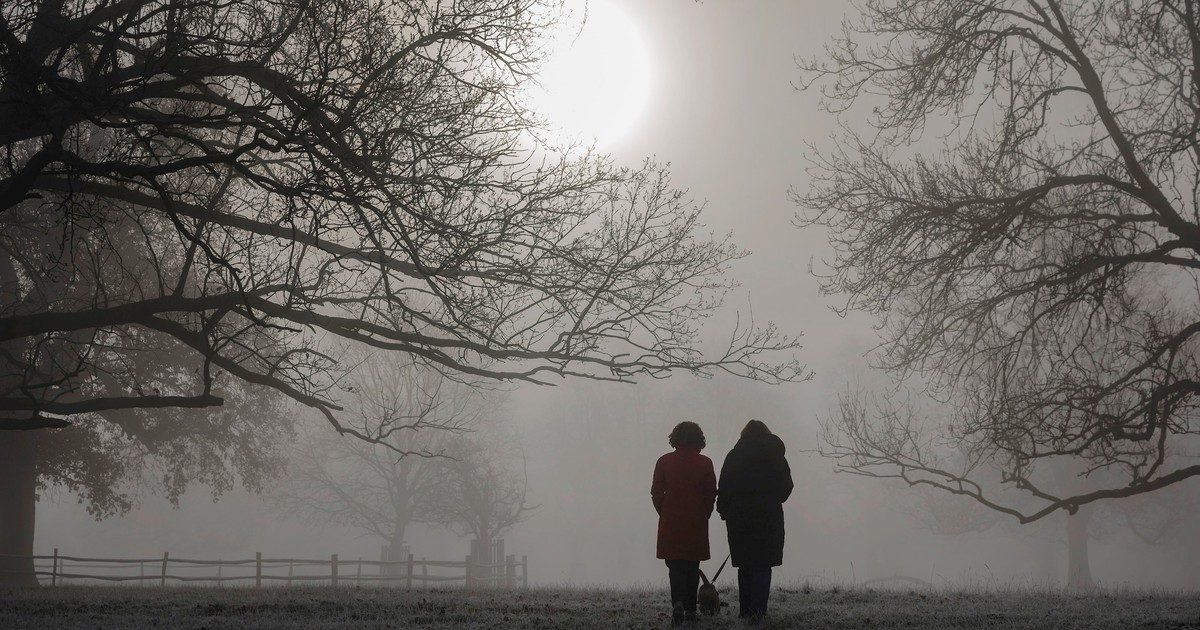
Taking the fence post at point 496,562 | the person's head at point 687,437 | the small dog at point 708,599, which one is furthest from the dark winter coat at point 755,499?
the fence post at point 496,562

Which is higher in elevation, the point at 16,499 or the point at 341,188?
the point at 341,188

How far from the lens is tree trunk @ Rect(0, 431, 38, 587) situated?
725 inches

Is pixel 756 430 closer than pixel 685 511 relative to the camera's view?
No

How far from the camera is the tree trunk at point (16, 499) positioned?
18406mm

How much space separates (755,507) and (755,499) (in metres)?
0.08

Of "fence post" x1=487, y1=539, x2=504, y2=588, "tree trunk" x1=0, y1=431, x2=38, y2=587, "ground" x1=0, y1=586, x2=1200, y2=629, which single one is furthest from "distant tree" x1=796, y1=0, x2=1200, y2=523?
"fence post" x1=487, y1=539, x2=504, y2=588

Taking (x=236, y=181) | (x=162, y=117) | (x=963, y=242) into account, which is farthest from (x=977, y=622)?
(x=236, y=181)

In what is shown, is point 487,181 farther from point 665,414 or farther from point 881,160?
point 665,414

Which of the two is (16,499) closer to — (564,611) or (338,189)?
(564,611)

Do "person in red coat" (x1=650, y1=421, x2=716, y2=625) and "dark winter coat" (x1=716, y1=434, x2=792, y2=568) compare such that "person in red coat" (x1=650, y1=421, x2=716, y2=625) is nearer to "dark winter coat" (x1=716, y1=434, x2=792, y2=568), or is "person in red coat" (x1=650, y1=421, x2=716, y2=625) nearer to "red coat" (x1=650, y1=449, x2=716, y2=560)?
"red coat" (x1=650, y1=449, x2=716, y2=560)

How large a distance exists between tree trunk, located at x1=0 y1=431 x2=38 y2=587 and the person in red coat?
596 inches

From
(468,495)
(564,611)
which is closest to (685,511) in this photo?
(564,611)

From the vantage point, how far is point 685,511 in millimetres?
8602

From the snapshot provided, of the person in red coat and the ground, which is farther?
the person in red coat
